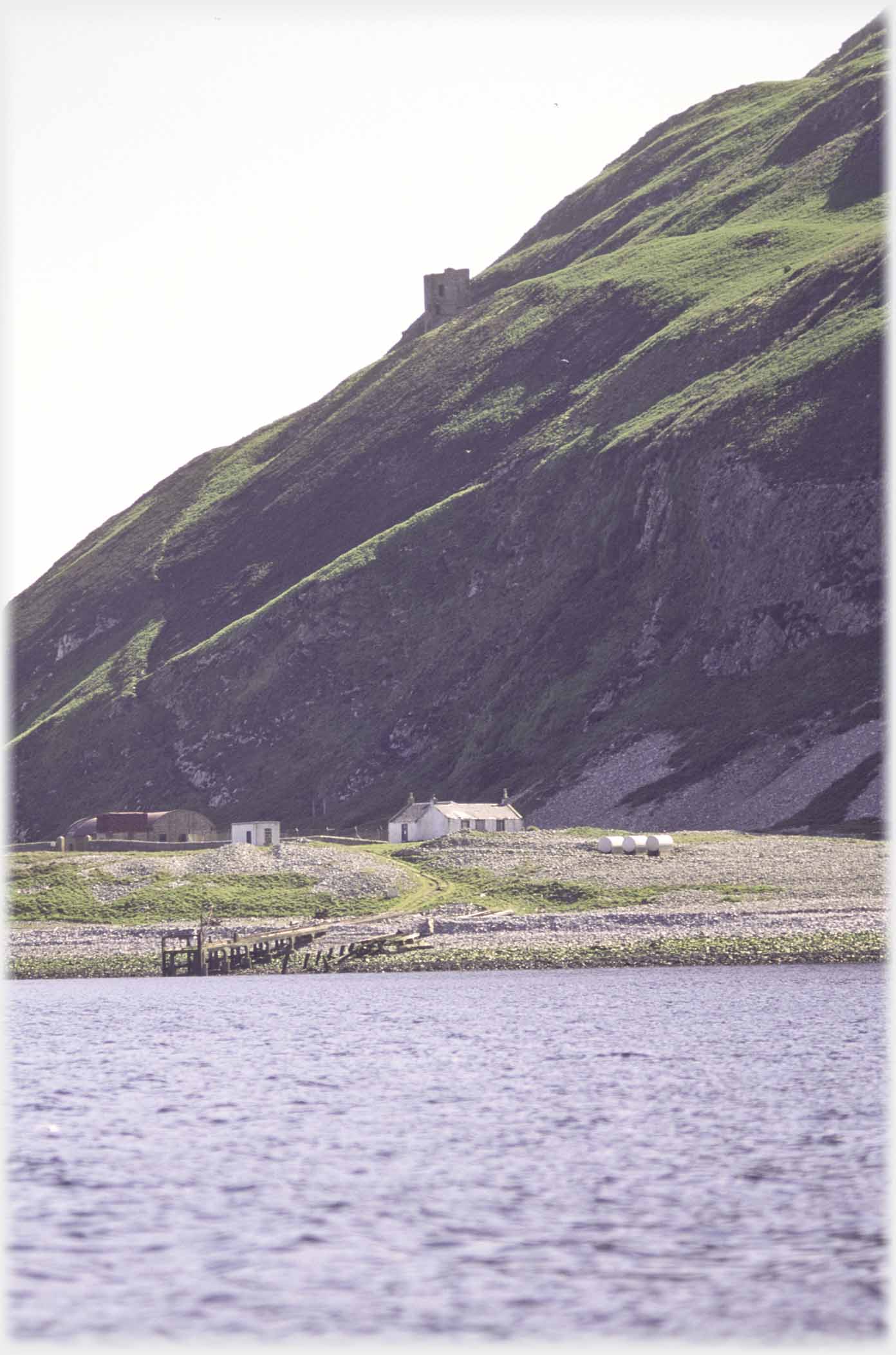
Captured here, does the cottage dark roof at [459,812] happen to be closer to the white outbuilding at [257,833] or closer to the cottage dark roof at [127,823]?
the white outbuilding at [257,833]

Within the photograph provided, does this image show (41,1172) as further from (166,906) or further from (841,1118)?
(166,906)

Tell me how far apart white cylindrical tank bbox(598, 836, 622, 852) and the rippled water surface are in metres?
41.4

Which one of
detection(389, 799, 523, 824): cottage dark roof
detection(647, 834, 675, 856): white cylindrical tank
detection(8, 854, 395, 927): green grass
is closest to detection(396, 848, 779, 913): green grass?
detection(8, 854, 395, 927): green grass

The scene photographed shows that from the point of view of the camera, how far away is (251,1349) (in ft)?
86.6

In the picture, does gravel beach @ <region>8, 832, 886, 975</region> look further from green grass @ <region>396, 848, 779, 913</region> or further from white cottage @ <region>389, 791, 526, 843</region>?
white cottage @ <region>389, 791, 526, 843</region>

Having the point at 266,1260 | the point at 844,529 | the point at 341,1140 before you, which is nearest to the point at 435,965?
the point at 341,1140

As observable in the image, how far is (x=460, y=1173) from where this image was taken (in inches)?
1535

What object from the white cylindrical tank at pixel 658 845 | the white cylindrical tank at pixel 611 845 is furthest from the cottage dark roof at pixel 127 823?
the white cylindrical tank at pixel 658 845

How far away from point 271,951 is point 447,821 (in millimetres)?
44102

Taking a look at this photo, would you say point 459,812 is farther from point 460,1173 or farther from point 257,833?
point 460,1173

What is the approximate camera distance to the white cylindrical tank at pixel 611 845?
372 feet

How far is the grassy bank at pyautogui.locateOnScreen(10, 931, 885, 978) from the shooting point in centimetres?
8319

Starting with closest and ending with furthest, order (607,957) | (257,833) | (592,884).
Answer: (607,957) → (592,884) → (257,833)

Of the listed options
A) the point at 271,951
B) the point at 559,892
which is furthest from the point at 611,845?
the point at 271,951
